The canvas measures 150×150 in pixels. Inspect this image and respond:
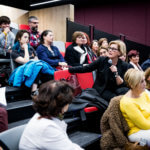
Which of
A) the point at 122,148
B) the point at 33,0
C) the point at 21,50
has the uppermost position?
the point at 33,0

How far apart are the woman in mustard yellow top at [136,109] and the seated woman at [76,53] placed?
1.78 m

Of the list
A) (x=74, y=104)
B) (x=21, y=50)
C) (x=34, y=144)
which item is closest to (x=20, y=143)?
(x=34, y=144)

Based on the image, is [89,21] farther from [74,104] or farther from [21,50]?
[74,104]

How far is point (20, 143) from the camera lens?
1064mm

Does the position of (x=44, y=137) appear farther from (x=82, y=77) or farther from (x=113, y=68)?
(x=82, y=77)

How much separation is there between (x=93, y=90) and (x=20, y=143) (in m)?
1.62

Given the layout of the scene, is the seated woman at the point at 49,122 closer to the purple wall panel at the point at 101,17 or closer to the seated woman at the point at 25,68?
the seated woman at the point at 25,68

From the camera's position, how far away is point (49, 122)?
1.02 meters

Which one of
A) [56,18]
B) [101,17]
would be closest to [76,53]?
[56,18]

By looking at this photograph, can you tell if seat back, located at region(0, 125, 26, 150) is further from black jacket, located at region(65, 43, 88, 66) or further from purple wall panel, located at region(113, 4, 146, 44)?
purple wall panel, located at region(113, 4, 146, 44)

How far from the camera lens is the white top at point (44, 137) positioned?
1.00 meters

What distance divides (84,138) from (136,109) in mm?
780

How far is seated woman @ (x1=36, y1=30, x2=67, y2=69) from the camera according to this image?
3262mm

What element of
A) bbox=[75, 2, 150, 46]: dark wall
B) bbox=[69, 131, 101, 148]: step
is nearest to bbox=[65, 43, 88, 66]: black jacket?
bbox=[69, 131, 101, 148]: step
